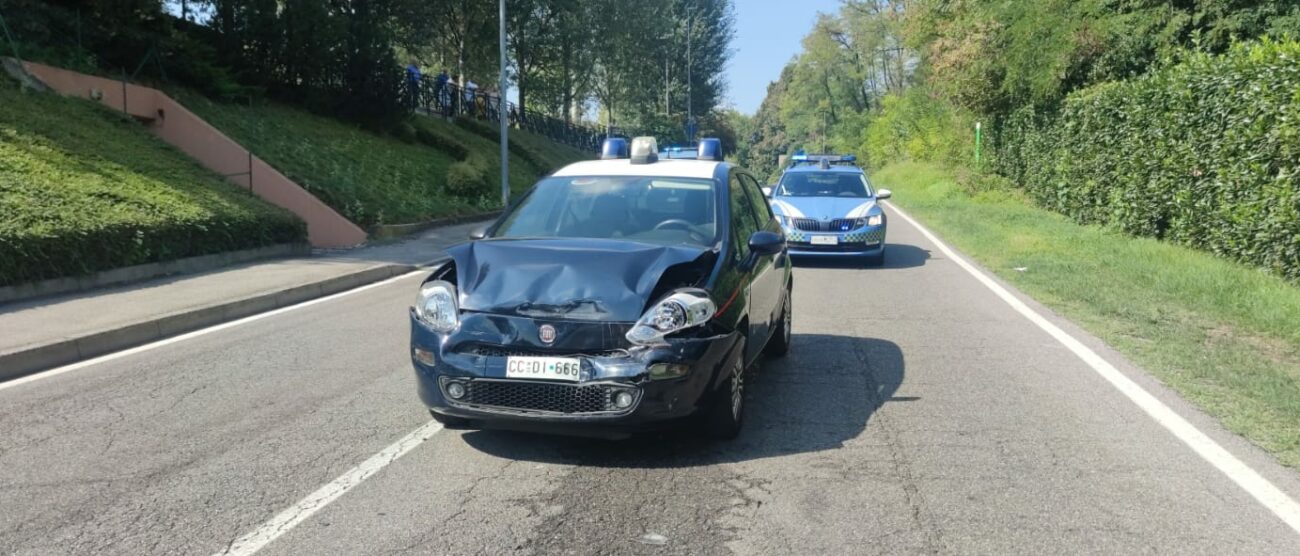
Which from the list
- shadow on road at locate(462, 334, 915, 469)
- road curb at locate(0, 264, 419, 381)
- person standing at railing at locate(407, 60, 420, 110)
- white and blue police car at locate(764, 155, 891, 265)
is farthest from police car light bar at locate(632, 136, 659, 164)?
person standing at railing at locate(407, 60, 420, 110)

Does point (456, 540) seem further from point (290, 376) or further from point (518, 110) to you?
point (518, 110)

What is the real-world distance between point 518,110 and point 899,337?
124ft

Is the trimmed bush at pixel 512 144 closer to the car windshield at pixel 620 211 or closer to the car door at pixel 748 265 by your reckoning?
the car door at pixel 748 265

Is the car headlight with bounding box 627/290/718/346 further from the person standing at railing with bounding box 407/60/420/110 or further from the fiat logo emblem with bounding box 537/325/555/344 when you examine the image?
the person standing at railing with bounding box 407/60/420/110

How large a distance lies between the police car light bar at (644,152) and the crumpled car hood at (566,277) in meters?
1.45

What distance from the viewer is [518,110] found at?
44.6 metres

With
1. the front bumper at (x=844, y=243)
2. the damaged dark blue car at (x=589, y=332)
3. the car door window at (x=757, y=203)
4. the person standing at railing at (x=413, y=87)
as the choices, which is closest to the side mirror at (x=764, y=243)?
the damaged dark blue car at (x=589, y=332)

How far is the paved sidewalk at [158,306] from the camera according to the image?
8.10 meters

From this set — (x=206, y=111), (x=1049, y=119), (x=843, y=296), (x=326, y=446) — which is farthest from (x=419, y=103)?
(x=326, y=446)

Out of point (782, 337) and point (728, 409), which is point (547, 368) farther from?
point (782, 337)

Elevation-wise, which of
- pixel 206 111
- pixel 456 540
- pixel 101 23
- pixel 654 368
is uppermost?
pixel 101 23

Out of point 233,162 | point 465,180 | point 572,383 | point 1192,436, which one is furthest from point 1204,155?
point 465,180

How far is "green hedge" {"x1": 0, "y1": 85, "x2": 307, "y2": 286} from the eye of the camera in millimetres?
11023

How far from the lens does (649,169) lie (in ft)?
21.7
